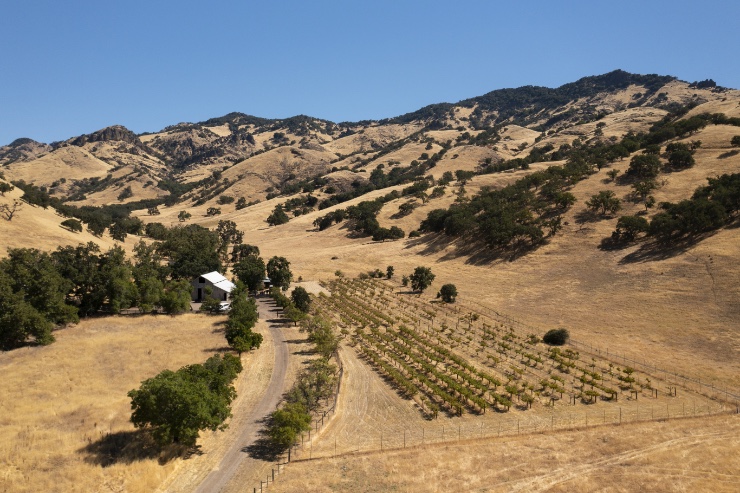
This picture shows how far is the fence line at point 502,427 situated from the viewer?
30047mm

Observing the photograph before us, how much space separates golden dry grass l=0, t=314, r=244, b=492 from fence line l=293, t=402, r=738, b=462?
→ 12.1 meters

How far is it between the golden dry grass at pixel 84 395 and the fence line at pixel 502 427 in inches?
476

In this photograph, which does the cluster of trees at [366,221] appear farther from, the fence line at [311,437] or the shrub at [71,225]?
the fence line at [311,437]

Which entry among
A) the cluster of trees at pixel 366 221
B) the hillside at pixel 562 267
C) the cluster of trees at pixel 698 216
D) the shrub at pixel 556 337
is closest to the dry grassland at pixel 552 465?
the hillside at pixel 562 267

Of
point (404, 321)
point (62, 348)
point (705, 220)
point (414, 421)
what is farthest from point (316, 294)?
point (705, 220)

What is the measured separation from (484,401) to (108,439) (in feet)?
92.0

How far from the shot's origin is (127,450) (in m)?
28.2

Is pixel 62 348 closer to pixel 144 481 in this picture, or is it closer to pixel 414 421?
pixel 144 481

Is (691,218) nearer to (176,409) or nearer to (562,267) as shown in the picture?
(562,267)

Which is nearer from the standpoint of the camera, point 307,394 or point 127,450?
point 127,450

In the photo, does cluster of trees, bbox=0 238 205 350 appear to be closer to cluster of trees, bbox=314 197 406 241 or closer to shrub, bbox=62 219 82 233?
shrub, bbox=62 219 82 233

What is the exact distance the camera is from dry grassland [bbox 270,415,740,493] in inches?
1017

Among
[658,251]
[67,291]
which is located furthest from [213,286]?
[658,251]

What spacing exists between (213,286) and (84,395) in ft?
111
